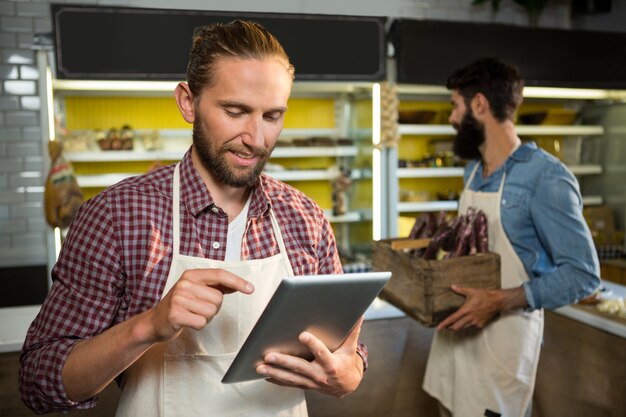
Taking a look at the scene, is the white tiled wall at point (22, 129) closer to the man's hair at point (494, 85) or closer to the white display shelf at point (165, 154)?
the white display shelf at point (165, 154)

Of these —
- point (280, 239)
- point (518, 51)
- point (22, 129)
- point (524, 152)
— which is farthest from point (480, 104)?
point (22, 129)

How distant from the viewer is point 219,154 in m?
1.35

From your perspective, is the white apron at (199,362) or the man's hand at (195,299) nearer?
the man's hand at (195,299)

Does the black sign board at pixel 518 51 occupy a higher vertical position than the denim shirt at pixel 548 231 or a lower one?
higher

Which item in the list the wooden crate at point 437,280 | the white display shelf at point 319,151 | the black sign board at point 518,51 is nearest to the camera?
the wooden crate at point 437,280

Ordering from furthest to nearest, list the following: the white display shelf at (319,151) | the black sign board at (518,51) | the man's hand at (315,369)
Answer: the white display shelf at (319,151), the black sign board at (518,51), the man's hand at (315,369)

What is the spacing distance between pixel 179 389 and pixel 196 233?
1.14ft

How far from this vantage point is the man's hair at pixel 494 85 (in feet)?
8.14

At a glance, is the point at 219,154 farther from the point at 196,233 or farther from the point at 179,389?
the point at 179,389

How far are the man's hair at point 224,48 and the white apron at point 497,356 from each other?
1275 mm

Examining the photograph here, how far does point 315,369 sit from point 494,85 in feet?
5.47

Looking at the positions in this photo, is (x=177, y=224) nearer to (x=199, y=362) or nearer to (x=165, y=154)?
(x=199, y=362)

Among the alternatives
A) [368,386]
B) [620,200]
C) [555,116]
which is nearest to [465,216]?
[368,386]

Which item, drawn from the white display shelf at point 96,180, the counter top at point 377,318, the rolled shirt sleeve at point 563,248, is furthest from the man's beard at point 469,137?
the white display shelf at point 96,180
